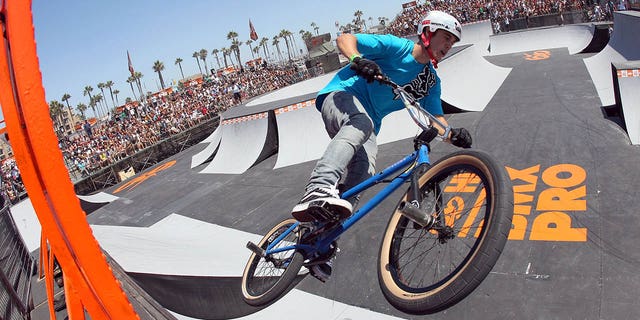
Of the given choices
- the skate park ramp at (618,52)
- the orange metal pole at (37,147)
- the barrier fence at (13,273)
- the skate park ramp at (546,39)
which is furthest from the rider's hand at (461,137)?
the skate park ramp at (546,39)

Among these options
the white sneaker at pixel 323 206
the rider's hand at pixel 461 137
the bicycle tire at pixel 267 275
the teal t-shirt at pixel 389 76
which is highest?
the teal t-shirt at pixel 389 76

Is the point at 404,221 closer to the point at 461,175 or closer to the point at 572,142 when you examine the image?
the point at 461,175

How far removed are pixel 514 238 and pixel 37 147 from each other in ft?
18.8

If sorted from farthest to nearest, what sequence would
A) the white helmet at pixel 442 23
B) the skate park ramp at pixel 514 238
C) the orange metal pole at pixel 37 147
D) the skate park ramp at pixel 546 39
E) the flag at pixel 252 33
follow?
the flag at pixel 252 33
the skate park ramp at pixel 546 39
the skate park ramp at pixel 514 238
the white helmet at pixel 442 23
the orange metal pole at pixel 37 147

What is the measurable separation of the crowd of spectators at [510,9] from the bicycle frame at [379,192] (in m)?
22.9

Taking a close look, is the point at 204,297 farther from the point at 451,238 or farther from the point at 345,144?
the point at 451,238

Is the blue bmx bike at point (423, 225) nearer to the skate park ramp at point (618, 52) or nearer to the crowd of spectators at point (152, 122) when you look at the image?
the skate park ramp at point (618, 52)

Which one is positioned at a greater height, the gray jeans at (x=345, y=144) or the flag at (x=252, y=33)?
the flag at (x=252, y=33)

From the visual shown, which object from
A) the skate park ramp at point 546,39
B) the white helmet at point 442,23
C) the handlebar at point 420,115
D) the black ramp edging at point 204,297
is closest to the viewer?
the handlebar at point 420,115

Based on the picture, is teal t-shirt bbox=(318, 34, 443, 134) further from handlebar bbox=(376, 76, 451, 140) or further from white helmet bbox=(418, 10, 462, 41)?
handlebar bbox=(376, 76, 451, 140)

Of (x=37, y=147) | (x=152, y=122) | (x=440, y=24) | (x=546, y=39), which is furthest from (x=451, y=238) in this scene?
(x=152, y=122)

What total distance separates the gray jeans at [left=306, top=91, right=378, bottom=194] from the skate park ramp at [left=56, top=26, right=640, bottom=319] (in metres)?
1.71

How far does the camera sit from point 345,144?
3186mm

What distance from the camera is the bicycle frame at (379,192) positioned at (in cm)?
324
